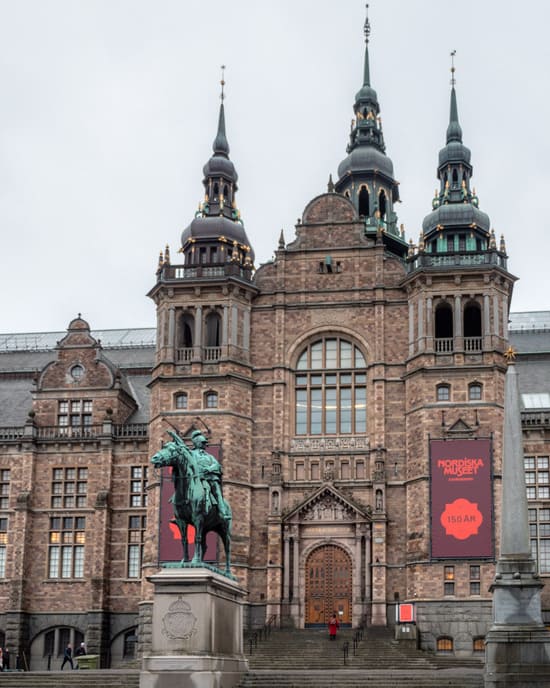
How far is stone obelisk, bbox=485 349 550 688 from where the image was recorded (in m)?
27.7

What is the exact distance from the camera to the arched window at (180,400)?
49.8m

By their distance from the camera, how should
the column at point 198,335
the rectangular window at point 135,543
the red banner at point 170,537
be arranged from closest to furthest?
the red banner at point 170,537, the column at point 198,335, the rectangular window at point 135,543

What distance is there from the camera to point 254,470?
49219mm

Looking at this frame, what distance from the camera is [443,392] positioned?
47844 millimetres

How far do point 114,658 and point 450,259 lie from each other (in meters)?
23.7

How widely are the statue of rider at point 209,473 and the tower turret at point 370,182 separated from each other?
2801cm

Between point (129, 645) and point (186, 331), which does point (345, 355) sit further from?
point (129, 645)

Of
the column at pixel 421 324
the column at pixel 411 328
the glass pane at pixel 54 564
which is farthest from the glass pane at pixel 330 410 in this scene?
the glass pane at pixel 54 564

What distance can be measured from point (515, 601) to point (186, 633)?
859 cm

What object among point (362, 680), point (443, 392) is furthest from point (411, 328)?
point (362, 680)

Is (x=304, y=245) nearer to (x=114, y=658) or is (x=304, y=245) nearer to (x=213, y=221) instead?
(x=213, y=221)

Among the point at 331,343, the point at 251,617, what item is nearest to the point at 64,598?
the point at 251,617

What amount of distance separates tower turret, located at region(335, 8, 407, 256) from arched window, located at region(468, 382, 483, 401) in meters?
11.9

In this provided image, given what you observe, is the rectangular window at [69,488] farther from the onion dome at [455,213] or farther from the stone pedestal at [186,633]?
the stone pedestal at [186,633]
